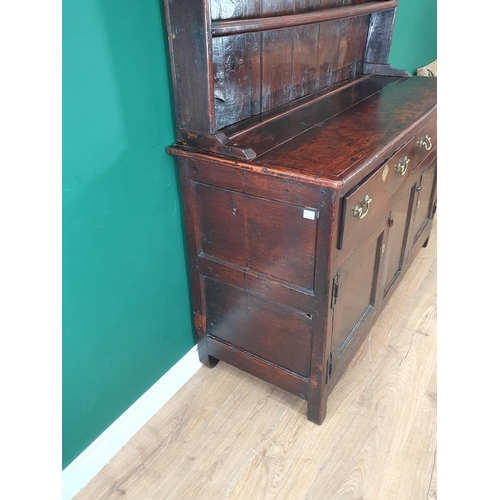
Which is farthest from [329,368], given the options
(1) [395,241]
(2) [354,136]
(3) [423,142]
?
(3) [423,142]

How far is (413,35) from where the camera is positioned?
2910mm

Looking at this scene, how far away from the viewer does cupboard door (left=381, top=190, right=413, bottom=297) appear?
1618 millimetres

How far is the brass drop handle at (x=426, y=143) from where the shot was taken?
1.60m

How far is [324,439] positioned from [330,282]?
597mm

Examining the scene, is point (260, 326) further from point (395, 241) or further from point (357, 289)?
point (395, 241)

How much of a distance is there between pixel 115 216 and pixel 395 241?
1.09 m

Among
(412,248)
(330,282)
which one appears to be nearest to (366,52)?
(412,248)

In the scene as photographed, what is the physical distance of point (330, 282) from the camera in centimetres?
121

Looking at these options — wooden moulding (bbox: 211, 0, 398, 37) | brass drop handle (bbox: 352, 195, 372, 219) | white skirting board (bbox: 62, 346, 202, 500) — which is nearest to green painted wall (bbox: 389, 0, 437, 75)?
wooden moulding (bbox: 211, 0, 398, 37)

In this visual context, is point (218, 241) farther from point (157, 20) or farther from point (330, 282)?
point (157, 20)

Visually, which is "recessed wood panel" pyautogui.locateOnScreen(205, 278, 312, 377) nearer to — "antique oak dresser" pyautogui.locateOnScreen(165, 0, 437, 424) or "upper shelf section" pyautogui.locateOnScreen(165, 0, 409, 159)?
"antique oak dresser" pyautogui.locateOnScreen(165, 0, 437, 424)

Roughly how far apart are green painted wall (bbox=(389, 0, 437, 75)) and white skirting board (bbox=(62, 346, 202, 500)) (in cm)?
214

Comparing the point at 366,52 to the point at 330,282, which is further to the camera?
the point at 366,52

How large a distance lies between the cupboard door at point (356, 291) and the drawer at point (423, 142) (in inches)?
12.7
